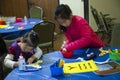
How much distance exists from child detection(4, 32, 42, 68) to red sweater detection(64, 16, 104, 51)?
1.29 feet

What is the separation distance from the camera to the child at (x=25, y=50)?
7.82ft

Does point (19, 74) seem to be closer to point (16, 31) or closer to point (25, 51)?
point (25, 51)

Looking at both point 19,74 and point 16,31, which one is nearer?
point 19,74

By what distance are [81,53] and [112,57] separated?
0.37m

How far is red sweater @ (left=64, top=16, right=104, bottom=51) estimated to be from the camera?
2633mm

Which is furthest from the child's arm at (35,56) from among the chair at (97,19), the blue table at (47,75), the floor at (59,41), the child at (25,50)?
the floor at (59,41)

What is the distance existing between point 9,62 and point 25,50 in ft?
0.74

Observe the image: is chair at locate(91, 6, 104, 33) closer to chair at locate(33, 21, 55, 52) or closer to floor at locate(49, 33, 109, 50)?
floor at locate(49, 33, 109, 50)

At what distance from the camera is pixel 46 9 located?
680cm

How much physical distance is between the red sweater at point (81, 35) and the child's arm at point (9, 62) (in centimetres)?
61

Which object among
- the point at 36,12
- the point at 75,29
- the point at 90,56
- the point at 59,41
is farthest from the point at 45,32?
the point at 36,12

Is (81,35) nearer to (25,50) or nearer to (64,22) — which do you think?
(64,22)

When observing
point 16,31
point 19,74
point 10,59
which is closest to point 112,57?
point 19,74

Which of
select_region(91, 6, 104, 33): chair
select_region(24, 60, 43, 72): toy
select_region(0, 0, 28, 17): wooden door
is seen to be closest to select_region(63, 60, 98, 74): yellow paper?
select_region(24, 60, 43, 72): toy
